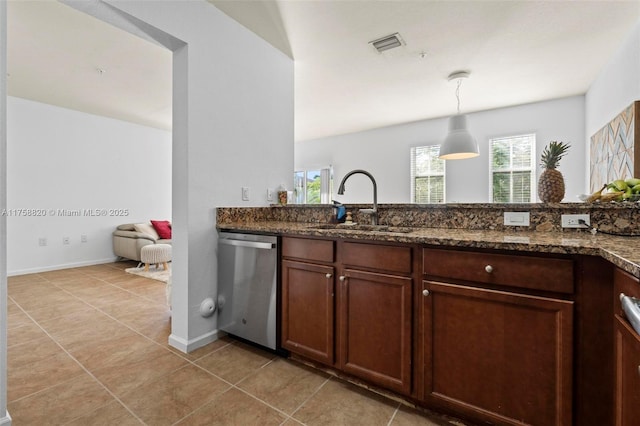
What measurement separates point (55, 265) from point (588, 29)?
7483 millimetres

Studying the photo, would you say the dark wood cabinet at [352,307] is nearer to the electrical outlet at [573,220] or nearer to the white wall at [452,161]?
the electrical outlet at [573,220]

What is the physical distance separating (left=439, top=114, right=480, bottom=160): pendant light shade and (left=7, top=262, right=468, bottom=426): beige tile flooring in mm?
3239

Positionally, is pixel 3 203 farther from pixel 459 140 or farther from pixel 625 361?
pixel 459 140

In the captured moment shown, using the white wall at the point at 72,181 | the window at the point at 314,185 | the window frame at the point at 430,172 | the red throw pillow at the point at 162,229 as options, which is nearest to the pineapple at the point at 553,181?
the window frame at the point at 430,172

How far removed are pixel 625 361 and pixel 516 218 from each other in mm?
858

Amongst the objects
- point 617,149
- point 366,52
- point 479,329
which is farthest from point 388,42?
point 479,329

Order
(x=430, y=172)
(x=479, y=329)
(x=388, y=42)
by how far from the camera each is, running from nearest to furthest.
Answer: (x=479, y=329), (x=388, y=42), (x=430, y=172)

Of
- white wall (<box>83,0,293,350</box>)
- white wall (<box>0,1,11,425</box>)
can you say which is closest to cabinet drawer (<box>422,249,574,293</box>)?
white wall (<box>83,0,293,350</box>)

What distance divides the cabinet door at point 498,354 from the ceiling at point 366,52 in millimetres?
2478

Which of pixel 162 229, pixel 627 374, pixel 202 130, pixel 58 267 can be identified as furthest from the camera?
pixel 162 229

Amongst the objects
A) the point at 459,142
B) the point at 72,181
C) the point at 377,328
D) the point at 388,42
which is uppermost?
the point at 388,42

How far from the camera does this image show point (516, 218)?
1.63m

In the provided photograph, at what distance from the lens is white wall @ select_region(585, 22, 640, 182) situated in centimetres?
271

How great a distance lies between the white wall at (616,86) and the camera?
271 cm
